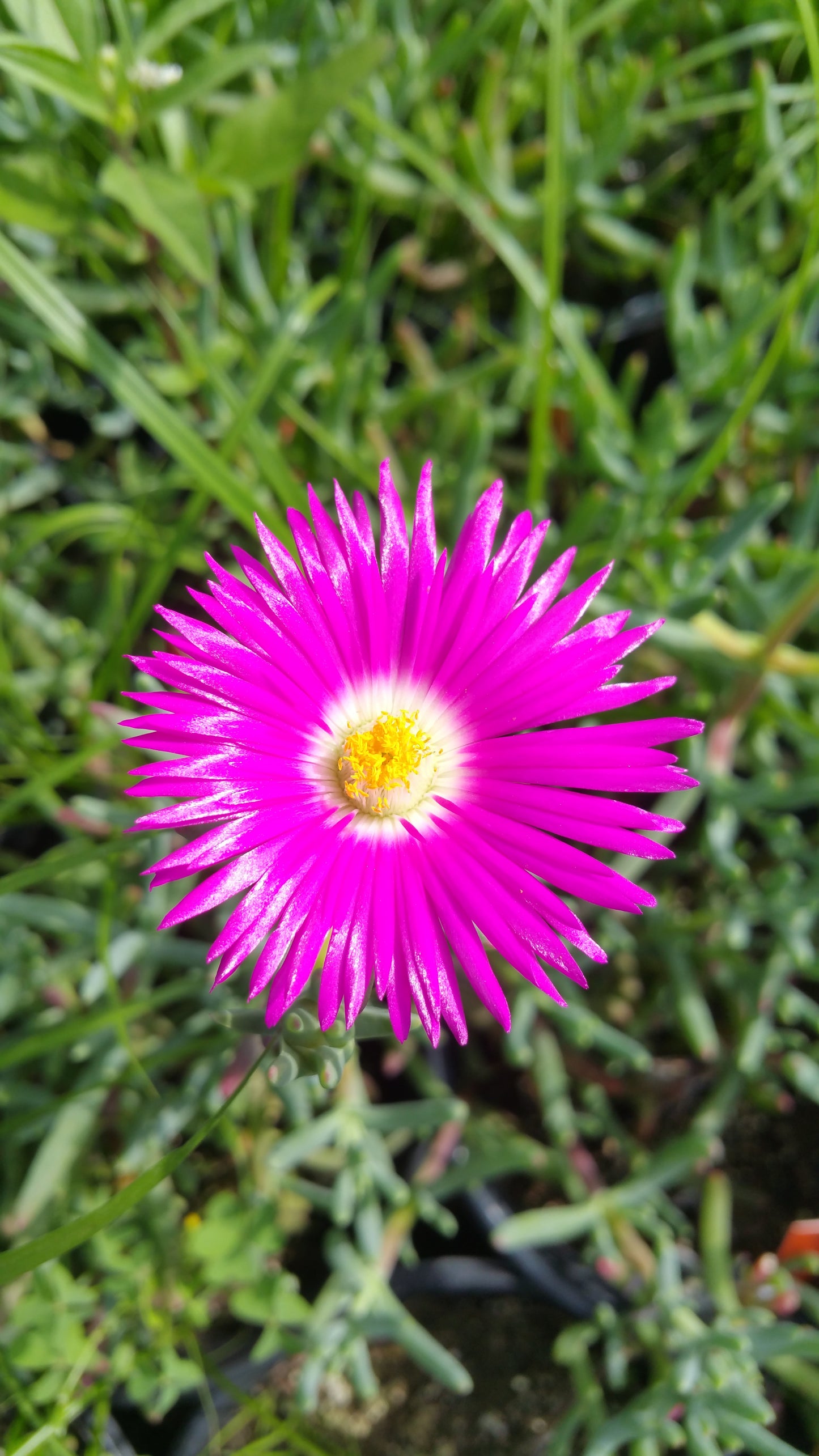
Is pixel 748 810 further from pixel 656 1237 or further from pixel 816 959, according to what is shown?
pixel 656 1237

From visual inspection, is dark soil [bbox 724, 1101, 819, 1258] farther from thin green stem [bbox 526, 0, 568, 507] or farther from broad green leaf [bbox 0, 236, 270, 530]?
broad green leaf [bbox 0, 236, 270, 530]

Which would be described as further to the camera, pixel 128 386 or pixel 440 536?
pixel 440 536

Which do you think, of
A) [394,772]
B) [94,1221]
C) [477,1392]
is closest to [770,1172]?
[477,1392]

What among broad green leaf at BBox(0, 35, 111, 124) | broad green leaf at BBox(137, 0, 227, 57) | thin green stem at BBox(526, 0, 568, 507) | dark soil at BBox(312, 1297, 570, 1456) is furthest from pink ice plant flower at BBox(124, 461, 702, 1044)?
dark soil at BBox(312, 1297, 570, 1456)

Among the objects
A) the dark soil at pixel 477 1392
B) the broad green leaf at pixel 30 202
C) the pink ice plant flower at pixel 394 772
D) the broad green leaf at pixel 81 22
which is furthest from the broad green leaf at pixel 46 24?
the dark soil at pixel 477 1392

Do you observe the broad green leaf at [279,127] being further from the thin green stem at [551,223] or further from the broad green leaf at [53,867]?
the broad green leaf at [53,867]

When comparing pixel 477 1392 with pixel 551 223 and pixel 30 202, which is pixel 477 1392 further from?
pixel 30 202

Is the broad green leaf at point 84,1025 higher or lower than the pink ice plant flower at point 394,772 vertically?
lower
